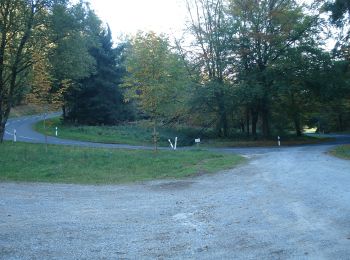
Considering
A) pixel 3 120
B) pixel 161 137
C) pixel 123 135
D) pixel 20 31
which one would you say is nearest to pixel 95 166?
pixel 20 31

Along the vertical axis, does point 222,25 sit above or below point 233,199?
above

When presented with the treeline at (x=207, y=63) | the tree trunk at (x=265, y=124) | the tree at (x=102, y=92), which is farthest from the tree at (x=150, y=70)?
the tree at (x=102, y=92)

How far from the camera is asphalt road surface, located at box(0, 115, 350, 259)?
6121mm

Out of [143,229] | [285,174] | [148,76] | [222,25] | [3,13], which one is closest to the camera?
[143,229]

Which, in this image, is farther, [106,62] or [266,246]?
[106,62]

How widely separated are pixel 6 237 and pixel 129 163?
12396 millimetres

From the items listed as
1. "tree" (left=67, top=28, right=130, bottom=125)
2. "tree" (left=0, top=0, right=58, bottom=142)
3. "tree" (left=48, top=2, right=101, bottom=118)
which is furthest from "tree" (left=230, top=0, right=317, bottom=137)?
"tree" (left=0, top=0, right=58, bottom=142)

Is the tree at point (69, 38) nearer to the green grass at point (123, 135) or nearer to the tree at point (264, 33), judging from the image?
the green grass at point (123, 135)

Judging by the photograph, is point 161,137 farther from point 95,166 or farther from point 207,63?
point 95,166

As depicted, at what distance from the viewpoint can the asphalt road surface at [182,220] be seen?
241 inches

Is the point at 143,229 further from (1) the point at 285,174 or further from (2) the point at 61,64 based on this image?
(2) the point at 61,64

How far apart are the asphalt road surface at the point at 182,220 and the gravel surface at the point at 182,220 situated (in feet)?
0.05

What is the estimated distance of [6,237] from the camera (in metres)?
6.88

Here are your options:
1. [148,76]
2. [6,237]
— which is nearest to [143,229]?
[6,237]
